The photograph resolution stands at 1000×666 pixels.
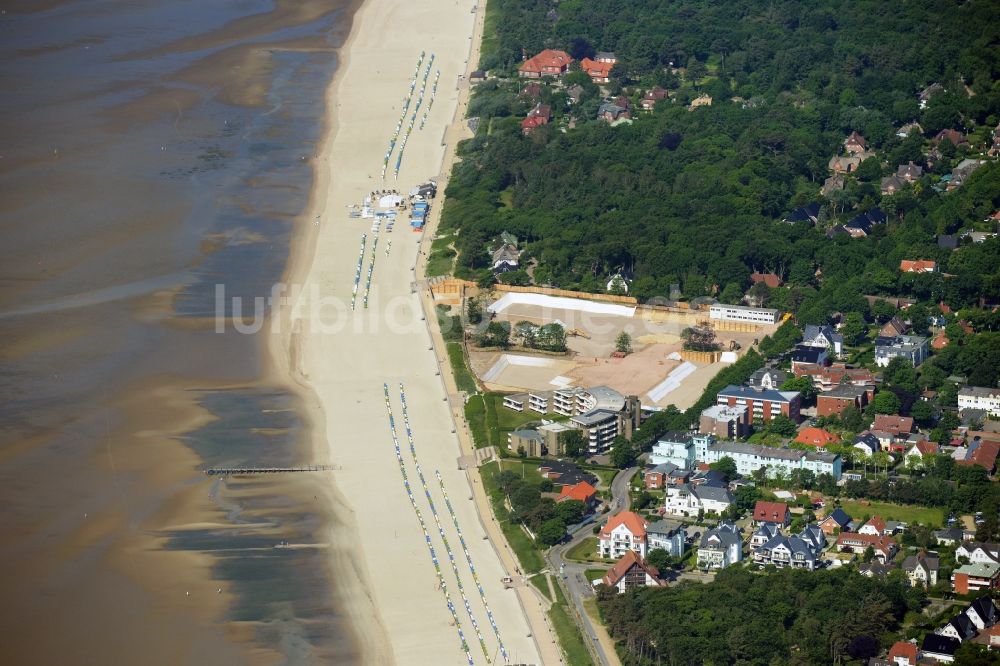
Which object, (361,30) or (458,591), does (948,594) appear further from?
(361,30)

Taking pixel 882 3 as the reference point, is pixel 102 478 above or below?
below

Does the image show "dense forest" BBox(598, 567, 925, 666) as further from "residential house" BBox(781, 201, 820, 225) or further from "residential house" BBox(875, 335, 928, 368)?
"residential house" BBox(781, 201, 820, 225)

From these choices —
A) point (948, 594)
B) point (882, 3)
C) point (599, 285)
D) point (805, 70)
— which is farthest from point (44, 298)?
point (882, 3)

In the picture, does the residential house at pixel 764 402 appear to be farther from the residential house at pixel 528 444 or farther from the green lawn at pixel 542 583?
the green lawn at pixel 542 583

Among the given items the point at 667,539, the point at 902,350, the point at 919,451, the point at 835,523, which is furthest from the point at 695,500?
the point at 902,350

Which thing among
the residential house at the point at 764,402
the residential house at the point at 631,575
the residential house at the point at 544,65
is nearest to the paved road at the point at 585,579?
the residential house at the point at 631,575

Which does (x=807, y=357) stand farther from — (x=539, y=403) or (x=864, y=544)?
(x=864, y=544)
